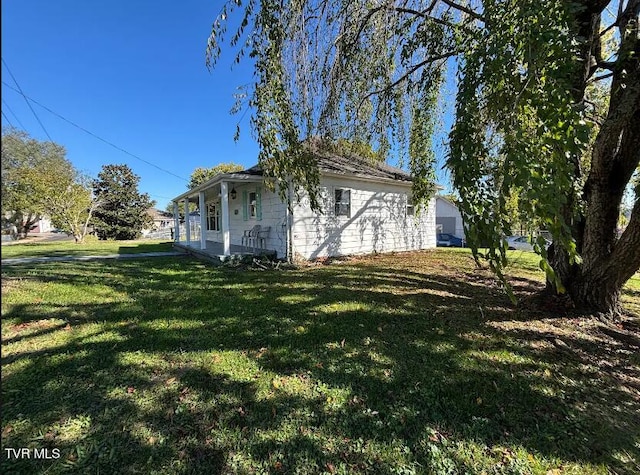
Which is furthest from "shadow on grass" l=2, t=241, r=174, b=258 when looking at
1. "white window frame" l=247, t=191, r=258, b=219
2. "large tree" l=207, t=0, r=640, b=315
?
"large tree" l=207, t=0, r=640, b=315

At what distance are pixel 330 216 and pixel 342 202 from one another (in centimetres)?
71

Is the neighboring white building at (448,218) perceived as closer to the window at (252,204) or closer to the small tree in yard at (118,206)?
the window at (252,204)

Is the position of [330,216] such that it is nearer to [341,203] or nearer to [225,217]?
[341,203]

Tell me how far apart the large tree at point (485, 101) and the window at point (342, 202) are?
12.3ft

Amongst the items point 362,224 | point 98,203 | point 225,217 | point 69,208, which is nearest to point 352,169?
point 362,224

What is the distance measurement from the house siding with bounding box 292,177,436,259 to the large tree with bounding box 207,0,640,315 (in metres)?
3.55

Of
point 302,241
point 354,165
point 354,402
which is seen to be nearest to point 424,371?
point 354,402

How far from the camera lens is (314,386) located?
2674 mm

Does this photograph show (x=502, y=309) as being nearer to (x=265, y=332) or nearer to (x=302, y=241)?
(x=265, y=332)

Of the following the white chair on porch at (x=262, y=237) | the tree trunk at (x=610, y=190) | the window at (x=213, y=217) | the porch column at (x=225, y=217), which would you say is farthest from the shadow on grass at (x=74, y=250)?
the tree trunk at (x=610, y=190)

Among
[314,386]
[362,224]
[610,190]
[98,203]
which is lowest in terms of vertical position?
[314,386]

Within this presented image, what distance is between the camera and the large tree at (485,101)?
1933 millimetres

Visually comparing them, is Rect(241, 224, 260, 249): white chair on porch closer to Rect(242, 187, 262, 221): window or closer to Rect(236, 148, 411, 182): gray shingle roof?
Rect(242, 187, 262, 221): window

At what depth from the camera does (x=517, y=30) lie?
7.78 feet
